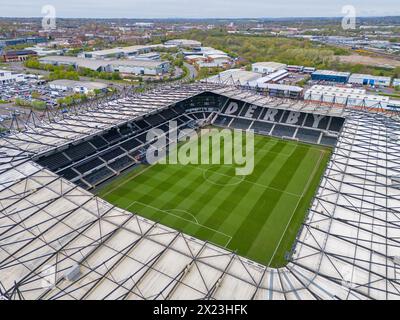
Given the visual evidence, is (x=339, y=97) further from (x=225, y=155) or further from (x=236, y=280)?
(x=236, y=280)

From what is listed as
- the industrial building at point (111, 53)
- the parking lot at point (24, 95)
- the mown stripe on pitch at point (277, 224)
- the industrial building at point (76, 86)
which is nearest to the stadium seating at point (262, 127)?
the mown stripe on pitch at point (277, 224)

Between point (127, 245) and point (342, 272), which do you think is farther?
point (127, 245)

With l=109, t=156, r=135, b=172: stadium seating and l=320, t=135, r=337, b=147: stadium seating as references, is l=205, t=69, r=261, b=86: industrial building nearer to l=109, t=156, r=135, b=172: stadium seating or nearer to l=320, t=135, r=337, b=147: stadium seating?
l=320, t=135, r=337, b=147: stadium seating

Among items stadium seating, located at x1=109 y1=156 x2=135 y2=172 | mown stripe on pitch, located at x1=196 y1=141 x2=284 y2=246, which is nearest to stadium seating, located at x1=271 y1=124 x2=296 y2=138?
mown stripe on pitch, located at x1=196 y1=141 x2=284 y2=246

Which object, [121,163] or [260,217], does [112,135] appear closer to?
[121,163]

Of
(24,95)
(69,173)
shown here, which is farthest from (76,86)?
(69,173)
